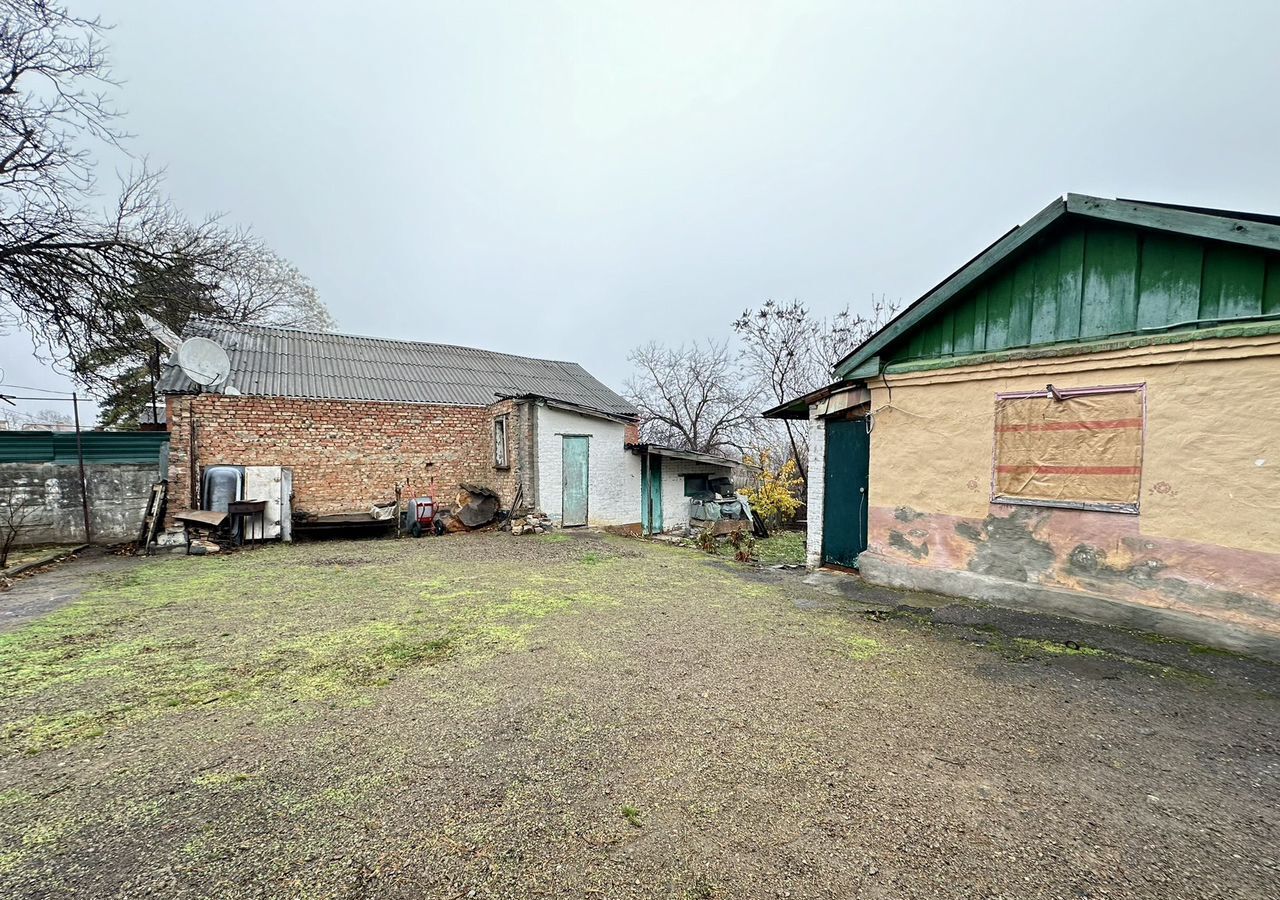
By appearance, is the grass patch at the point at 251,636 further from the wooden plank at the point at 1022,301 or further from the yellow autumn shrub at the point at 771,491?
the yellow autumn shrub at the point at 771,491

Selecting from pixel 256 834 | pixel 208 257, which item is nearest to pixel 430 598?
pixel 256 834

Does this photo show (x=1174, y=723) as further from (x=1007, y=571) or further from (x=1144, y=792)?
(x=1007, y=571)

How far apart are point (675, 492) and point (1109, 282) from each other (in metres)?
10.4

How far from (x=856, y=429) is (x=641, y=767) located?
557 centimetres

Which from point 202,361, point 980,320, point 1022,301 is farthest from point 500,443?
point 1022,301

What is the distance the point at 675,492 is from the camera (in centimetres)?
1429

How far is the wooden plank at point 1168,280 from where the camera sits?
14.6 ft

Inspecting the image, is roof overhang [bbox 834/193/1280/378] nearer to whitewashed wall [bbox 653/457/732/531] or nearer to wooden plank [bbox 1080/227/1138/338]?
wooden plank [bbox 1080/227/1138/338]

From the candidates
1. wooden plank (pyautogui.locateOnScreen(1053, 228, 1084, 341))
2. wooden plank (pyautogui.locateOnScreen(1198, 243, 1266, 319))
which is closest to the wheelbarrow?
wooden plank (pyautogui.locateOnScreen(1053, 228, 1084, 341))

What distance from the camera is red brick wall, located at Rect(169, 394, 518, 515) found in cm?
1056

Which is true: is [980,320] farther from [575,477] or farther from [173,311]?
[173,311]

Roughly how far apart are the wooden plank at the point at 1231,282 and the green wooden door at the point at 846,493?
322cm

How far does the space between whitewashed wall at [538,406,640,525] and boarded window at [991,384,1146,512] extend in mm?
8777

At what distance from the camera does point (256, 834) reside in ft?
6.93
